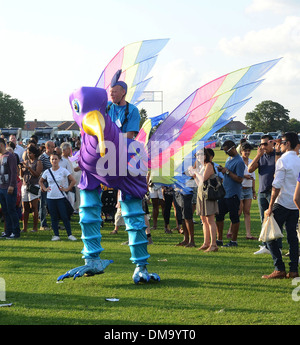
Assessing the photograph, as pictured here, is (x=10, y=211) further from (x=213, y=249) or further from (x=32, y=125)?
(x=32, y=125)

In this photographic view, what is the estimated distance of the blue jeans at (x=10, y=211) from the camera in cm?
959

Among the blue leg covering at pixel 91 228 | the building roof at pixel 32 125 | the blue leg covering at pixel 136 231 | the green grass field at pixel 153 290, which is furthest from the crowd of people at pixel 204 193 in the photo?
the building roof at pixel 32 125

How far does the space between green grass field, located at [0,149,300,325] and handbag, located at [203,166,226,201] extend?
897 mm

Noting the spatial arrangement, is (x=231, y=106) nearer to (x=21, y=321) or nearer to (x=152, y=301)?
(x=152, y=301)

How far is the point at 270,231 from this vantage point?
6.35 meters

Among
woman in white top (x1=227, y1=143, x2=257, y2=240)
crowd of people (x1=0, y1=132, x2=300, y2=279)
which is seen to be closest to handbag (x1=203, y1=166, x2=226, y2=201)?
crowd of people (x1=0, y1=132, x2=300, y2=279)

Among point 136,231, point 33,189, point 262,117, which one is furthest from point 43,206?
point 262,117

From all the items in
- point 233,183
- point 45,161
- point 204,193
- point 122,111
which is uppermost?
point 122,111

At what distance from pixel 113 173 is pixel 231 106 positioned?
60.6 inches

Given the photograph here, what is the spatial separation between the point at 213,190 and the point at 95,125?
333 centimetres

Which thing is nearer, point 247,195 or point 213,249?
point 213,249

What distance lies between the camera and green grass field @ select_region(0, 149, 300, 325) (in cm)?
494

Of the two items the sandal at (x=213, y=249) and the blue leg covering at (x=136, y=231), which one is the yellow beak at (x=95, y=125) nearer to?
the blue leg covering at (x=136, y=231)

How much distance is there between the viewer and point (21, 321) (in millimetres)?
4848
